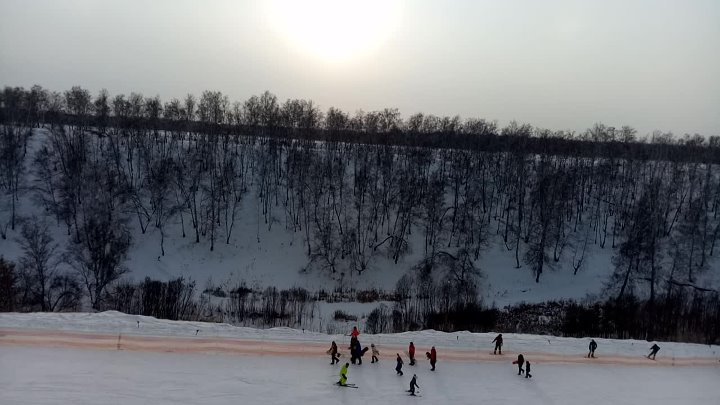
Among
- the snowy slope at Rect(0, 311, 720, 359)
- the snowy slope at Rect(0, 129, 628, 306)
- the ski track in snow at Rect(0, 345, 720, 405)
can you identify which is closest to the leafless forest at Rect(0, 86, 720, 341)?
the snowy slope at Rect(0, 129, 628, 306)

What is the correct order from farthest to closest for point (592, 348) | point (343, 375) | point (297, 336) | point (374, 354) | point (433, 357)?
1. point (592, 348)
2. point (297, 336)
3. point (374, 354)
4. point (433, 357)
5. point (343, 375)

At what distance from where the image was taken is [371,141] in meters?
58.4

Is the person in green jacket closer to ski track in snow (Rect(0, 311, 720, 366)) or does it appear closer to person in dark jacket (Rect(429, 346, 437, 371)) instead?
ski track in snow (Rect(0, 311, 720, 366))

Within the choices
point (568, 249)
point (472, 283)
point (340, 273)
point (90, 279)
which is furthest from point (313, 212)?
point (568, 249)

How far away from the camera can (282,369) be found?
67.3 feet

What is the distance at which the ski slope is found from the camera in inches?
719

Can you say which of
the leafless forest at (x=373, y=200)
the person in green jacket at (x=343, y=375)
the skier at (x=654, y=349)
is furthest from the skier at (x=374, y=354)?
the skier at (x=654, y=349)

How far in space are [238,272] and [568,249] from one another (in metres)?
30.2

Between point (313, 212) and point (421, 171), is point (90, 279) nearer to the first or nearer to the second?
point (313, 212)

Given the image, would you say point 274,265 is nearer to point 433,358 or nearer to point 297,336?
point 297,336

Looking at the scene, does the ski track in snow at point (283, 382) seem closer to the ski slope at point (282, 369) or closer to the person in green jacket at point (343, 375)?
the ski slope at point (282, 369)

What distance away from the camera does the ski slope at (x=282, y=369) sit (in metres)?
18.2

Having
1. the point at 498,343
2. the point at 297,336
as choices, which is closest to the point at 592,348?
the point at 498,343

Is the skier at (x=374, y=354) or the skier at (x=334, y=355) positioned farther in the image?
the skier at (x=374, y=354)
